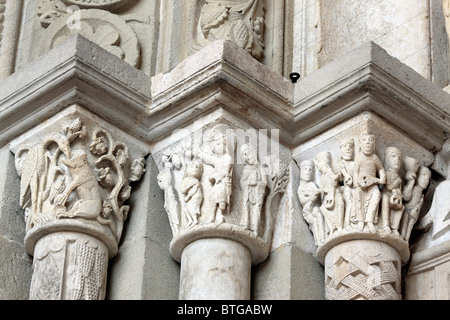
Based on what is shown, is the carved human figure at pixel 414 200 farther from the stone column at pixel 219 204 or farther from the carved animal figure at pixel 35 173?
the carved animal figure at pixel 35 173

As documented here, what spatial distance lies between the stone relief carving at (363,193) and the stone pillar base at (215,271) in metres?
0.22

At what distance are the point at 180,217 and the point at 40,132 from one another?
1.42 ft

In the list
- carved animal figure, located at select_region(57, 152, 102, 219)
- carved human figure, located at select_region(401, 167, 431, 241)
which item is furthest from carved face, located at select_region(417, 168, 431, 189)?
carved animal figure, located at select_region(57, 152, 102, 219)

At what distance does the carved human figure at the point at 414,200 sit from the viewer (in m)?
4.25

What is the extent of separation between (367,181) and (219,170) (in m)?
0.36

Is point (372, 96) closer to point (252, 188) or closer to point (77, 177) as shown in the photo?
point (252, 188)

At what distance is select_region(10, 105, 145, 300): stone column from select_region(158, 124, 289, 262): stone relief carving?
0.13 m

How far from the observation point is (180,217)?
424 cm

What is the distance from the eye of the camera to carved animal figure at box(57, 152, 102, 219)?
419cm

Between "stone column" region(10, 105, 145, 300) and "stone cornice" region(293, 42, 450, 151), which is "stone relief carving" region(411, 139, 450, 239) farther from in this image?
"stone column" region(10, 105, 145, 300)

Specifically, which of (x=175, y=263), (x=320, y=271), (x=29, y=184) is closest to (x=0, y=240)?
(x=29, y=184)

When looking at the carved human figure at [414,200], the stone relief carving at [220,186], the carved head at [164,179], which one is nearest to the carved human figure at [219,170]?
the stone relief carving at [220,186]
